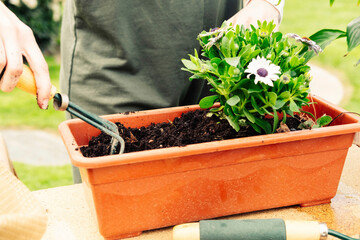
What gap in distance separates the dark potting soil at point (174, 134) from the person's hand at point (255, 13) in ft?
1.00

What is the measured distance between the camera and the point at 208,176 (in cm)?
90

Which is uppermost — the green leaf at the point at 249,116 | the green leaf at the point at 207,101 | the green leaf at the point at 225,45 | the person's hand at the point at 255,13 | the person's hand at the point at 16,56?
the person's hand at the point at 255,13

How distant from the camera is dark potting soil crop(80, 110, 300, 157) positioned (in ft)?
3.12

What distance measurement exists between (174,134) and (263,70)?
265 mm

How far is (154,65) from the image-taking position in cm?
132

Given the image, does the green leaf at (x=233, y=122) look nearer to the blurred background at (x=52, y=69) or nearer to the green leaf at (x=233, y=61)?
the green leaf at (x=233, y=61)

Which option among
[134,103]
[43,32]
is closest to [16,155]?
[43,32]

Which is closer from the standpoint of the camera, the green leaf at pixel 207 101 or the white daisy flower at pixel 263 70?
the white daisy flower at pixel 263 70

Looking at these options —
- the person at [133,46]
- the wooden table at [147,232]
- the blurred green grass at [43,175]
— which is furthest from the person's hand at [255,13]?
the blurred green grass at [43,175]

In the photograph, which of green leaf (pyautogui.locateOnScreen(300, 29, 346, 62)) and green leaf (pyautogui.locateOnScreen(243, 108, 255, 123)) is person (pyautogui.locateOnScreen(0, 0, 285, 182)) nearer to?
Answer: green leaf (pyautogui.locateOnScreen(300, 29, 346, 62))

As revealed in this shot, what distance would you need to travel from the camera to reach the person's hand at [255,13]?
1187 mm

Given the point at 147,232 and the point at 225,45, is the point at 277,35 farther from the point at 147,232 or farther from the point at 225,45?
the point at 147,232

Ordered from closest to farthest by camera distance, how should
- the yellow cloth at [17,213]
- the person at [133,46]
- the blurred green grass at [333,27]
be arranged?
1. the yellow cloth at [17,213]
2. the person at [133,46]
3. the blurred green grass at [333,27]

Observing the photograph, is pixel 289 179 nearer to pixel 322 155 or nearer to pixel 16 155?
pixel 322 155
